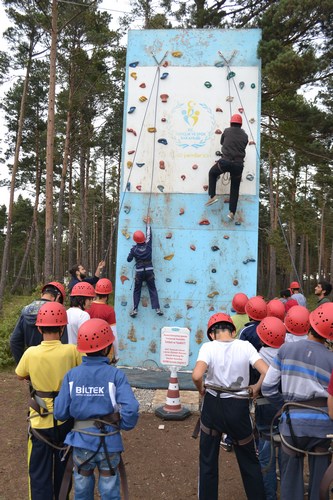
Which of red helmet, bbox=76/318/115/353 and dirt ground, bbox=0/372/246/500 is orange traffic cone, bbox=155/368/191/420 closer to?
dirt ground, bbox=0/372/246/500

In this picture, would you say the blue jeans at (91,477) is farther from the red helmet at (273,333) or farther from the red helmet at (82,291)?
the red helmet at (82,291)

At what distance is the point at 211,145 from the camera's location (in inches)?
342

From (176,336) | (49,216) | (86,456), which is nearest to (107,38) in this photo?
(49,216)

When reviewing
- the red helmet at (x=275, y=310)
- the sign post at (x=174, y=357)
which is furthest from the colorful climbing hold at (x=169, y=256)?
the red helmet at (x=275, y=310)

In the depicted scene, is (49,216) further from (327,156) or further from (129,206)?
(327,156)

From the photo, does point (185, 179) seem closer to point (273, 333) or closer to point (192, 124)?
point (192, 124)

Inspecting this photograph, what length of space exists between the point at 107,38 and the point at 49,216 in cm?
950

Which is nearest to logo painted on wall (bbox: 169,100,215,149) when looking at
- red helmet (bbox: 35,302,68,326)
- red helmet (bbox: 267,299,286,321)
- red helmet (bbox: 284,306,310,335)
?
red helmet (bbox: 267,299,286,321)

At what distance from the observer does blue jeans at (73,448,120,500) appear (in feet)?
9.62

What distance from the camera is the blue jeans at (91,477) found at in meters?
2.93

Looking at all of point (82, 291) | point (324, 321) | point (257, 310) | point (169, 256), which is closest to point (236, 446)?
point (324, 321)

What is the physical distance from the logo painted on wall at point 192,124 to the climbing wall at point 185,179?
0.02m

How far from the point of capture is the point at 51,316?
3330 millimetres

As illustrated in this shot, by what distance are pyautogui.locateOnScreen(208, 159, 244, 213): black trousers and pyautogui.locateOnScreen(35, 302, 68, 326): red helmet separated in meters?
5.32
